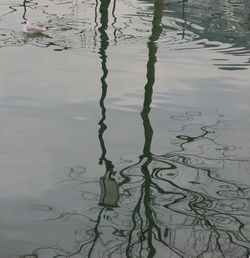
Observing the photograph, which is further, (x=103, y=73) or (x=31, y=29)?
(x=31, y=29)

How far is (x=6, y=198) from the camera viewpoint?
223 inches

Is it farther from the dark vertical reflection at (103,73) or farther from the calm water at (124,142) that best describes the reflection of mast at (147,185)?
the dark vertical reflection at (103,73)

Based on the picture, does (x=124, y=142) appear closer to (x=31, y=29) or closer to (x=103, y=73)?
(x=103, y=73)

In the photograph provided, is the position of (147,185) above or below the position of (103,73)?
above

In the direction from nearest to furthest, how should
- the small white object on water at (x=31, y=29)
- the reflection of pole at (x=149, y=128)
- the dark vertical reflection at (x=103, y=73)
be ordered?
the reflection of pole at (x=149, y=128)
the dark vertical reflection at (x=103, y=73)
the small white object on water at (x=31, y=29)

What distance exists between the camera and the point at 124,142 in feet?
23.9

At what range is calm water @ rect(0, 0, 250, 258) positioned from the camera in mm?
5094

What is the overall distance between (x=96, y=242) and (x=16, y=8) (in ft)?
40.0

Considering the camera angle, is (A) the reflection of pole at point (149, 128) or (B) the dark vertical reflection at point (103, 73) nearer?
(A) the reflection of pole at point (149, 128)

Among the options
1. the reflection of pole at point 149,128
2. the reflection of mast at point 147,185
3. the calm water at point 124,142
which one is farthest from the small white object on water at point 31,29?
the reflection of mast at point 147,185

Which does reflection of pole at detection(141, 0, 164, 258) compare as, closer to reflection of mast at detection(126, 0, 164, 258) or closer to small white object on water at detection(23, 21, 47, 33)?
reflection of mast at detection(126, 0, 164, 258)

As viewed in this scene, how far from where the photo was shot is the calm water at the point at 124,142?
201 inches

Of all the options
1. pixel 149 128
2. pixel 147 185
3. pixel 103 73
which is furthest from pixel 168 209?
pixel 103 73

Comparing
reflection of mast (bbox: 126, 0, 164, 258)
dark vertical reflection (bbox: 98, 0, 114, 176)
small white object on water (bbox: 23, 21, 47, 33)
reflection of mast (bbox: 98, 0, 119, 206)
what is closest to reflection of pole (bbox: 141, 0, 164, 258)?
reflection of mast (bbox: 126, 0, 164, 258)
